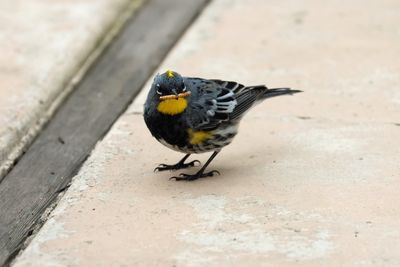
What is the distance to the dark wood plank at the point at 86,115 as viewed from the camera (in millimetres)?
4980

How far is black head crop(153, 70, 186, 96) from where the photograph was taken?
5086mm

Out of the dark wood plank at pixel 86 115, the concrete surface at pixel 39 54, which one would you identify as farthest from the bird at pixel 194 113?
the concrete surface at pixel 39 54

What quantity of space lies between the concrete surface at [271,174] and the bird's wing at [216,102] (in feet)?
0.96

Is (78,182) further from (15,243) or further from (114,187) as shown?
(15,243)

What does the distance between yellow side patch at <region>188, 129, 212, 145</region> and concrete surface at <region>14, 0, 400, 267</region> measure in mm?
225

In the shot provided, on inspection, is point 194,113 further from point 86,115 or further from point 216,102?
point 86,115

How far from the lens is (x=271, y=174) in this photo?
17.2 feet

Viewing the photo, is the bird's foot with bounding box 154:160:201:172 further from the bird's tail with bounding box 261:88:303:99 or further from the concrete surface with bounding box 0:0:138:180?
the concrete surface with bounding box 0:0:138:180

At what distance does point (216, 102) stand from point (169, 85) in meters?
0.41

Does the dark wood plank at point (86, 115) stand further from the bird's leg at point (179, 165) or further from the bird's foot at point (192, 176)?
the bird's foot at point (192, 176)

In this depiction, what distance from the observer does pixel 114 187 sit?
5.11 metres

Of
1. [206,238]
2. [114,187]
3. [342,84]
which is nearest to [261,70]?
[342,84]

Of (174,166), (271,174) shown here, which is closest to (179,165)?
(174,166)

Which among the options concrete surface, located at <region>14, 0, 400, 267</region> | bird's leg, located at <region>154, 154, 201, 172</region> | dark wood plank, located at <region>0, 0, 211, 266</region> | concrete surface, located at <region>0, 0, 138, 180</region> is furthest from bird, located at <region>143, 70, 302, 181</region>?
concrete surface, located at <region>0, 0, 138, 180</region>
